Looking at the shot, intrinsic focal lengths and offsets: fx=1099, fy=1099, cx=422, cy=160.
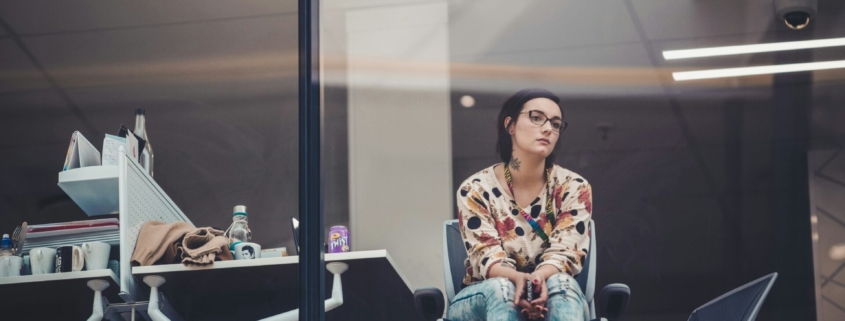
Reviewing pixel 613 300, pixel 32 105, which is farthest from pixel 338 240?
pixel 32 105

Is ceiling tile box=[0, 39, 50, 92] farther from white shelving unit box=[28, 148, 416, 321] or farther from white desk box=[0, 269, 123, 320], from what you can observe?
white desk box=[0, 269, 123, 320]

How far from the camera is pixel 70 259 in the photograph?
3695mm

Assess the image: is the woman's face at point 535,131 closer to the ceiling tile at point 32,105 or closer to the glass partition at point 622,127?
the glass partition at point 622,127

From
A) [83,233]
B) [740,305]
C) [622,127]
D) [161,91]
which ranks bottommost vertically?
[740,305]

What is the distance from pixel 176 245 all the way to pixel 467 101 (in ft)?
8.55

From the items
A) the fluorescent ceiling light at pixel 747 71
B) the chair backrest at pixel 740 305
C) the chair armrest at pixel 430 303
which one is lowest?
the chair backrest at pixel 740 305

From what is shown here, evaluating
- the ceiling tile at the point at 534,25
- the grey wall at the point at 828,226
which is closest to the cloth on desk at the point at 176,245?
the ceiling tile at the point at 534,25

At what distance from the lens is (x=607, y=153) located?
5.86 metres

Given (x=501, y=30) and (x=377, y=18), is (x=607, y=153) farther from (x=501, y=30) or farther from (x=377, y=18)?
(x=377, y=18)

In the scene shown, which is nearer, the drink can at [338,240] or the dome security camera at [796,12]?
the drink can at [338,240]

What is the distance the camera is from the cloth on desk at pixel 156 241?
3619 mm

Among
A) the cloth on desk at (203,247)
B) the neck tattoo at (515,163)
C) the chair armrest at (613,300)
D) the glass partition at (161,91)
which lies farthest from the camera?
the glass partition at (161,91)

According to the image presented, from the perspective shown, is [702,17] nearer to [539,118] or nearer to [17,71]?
[539,118]

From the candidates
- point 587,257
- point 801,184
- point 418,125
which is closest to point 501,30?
point 418,125
